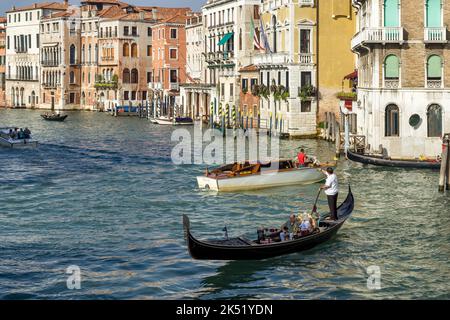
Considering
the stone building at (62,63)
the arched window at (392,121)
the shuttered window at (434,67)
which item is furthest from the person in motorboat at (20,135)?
the stone building at (62,63)

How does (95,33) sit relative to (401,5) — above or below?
above

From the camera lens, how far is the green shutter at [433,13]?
2645 centimetres

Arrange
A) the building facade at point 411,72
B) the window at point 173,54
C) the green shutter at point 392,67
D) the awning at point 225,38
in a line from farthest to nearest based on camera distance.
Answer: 1. the window at point 173,54
2. the awning at point 225,38
3. the green shutter at point 392,67
4. the building facade at point 411,72

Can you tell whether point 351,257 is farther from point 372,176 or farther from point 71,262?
point 372,176

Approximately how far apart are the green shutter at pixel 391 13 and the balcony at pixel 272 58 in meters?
12.1

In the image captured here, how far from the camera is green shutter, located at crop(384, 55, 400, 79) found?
26.7 metres

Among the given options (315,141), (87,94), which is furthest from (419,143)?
(87,94)

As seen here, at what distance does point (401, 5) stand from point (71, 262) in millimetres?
15456

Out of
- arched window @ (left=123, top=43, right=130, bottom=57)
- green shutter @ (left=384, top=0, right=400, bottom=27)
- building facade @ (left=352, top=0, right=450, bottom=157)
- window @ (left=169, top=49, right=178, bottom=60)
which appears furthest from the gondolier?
arched window @ (left=123, top=43, right=130, bottom=57)

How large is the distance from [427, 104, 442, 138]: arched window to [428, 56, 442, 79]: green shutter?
92 centimetres

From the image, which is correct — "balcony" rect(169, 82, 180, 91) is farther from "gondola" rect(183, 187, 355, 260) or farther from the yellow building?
"gondola" rect(183, 187, 355, 260)

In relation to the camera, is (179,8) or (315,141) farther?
(179,8)

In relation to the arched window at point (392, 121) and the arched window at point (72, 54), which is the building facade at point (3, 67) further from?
the arched window at point (392, 121)

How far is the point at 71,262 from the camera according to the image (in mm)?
14711
